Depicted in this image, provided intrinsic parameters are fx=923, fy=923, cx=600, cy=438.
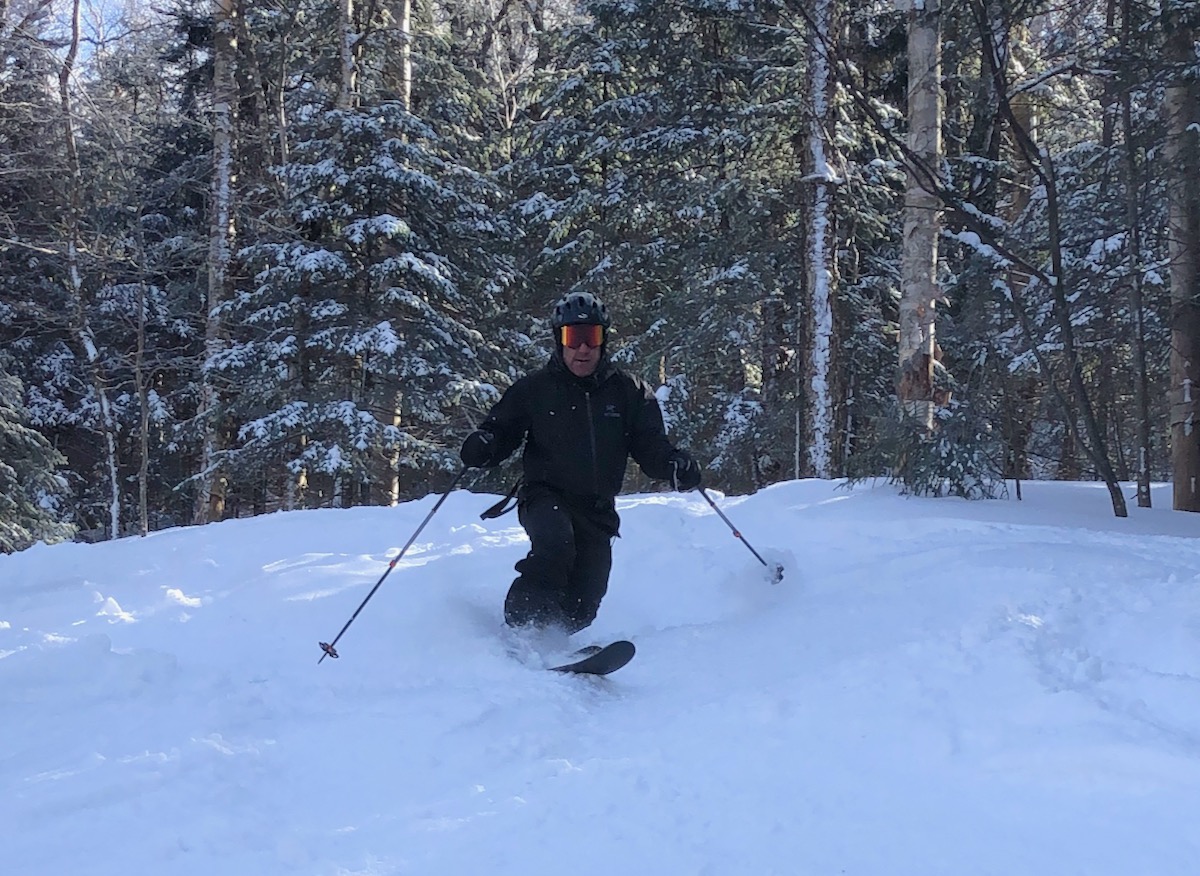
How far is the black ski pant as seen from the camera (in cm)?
473

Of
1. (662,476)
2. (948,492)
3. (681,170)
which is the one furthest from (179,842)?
(681,170)

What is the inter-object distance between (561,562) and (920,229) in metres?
6.72

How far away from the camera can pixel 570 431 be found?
4949mm

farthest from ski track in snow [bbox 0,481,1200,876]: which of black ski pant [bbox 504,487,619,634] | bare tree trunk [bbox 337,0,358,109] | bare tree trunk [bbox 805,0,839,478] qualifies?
bare tree trunk [bbox 337,0,358,109]

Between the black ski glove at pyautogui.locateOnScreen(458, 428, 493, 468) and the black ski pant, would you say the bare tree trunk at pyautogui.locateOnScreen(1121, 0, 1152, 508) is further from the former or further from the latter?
the black ski glove at pyautogui.locateOnScreen(458, 428, 493, 468)

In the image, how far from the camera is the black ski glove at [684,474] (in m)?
4.88

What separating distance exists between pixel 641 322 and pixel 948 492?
39.8ft

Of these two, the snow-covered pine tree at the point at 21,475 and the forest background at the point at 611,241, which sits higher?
the forest background at the point at 611,241

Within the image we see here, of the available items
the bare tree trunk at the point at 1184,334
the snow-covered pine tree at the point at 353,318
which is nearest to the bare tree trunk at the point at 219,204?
the snow-covered pine tree at the point at 353,318

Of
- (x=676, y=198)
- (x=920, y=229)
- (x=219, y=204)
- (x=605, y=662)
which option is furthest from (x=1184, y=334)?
(x=219, y=204)

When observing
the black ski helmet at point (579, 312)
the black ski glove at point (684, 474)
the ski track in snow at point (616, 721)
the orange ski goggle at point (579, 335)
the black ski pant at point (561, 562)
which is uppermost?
the black ski helmet at point (579, 312)

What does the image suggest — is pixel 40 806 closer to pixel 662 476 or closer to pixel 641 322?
pixel 662 476

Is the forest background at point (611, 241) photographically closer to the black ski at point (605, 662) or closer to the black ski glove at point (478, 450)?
the black ski glove at point (478, 450)

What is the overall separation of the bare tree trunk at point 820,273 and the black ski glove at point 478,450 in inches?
376
